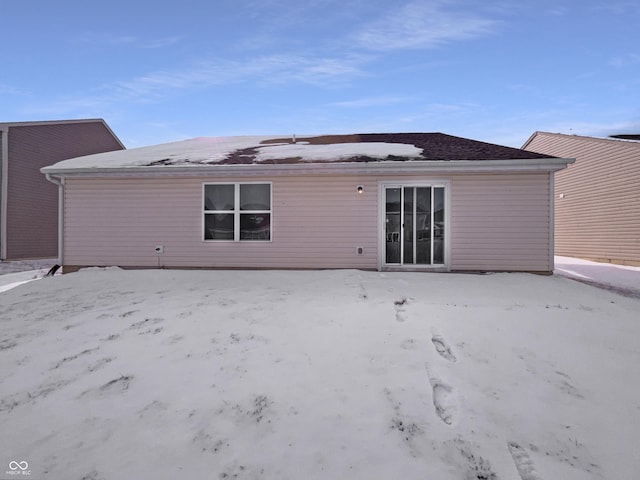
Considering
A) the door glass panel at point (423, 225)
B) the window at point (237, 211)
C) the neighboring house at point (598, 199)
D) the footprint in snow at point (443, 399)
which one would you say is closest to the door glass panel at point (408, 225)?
the door glass panel at point (423, 225)

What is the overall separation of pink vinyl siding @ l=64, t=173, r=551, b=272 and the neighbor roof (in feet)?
1.50

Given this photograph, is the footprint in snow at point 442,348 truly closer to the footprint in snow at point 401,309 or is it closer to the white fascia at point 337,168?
the footprint in snow at point 401,309

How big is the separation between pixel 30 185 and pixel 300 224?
543 inches

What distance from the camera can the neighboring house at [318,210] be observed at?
755cm

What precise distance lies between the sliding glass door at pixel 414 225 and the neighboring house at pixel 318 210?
25 millimetres

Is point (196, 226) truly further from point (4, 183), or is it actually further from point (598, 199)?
point (598, 199)

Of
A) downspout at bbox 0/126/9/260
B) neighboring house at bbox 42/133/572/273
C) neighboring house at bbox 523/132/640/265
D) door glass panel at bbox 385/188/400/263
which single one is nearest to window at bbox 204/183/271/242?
neighboring house at bbox 42/133/572/273

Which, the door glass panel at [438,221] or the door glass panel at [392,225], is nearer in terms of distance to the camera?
the door glass panel at [438,221]

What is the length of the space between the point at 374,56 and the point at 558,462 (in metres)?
16.9

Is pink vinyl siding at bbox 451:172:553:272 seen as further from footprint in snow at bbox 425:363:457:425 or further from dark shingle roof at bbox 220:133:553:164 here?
footprint in snow at bbox 425:363:457:425

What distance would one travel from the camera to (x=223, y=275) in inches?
289

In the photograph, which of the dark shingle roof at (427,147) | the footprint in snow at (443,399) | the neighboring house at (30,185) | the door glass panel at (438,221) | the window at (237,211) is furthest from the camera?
the neighboring house at (30,185)

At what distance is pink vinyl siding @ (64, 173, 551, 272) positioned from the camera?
298 inches

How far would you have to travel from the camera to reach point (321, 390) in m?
2.49
